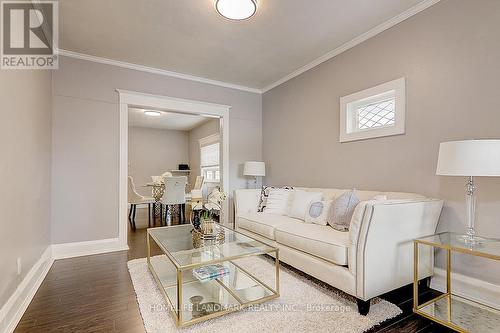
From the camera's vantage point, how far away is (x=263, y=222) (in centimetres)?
290

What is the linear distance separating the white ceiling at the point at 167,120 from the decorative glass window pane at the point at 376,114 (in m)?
4.41

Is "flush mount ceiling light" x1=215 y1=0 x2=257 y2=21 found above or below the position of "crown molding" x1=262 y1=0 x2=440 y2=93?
below

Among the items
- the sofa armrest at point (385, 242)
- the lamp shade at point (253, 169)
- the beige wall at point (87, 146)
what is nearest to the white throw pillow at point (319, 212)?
the sofa armrest at point (385, 242)

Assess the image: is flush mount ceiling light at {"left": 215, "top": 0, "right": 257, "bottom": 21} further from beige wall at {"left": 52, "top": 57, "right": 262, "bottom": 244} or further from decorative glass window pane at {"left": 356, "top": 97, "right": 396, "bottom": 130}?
beige wall at {"left": 52, "top": 57, "right": 262, "bottom": 244}

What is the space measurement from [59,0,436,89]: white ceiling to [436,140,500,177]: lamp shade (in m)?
1.53

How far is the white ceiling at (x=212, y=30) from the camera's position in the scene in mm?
2408

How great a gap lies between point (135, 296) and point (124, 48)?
9.47ft

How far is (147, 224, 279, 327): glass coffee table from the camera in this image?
171 centimetres

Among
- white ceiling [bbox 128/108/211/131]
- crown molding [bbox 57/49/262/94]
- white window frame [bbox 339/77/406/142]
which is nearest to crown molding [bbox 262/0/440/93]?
white window frame [bbox 339/77/406/142]

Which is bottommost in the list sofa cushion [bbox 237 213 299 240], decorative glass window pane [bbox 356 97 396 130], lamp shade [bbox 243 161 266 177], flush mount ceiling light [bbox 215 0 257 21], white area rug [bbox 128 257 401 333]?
white area rug [bbox 128 257 401 333]

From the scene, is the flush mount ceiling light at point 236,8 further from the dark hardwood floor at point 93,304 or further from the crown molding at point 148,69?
the dark hardwood floor at point 93,304

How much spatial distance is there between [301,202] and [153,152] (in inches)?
258

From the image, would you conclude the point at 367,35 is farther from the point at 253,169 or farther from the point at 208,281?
the point at 208,281

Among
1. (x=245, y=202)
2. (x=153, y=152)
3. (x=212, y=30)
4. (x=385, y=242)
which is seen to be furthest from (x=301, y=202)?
(x=153, y=152)
